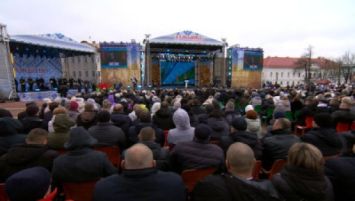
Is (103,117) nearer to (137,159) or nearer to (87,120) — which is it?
(87,120)

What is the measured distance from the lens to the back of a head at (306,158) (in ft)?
6.91

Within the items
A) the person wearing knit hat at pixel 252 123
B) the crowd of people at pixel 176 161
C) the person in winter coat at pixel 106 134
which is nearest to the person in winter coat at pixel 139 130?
the crowd of people at pixel 176 161

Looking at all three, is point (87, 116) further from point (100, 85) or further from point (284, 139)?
point (100, 85)

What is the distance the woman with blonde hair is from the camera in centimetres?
209

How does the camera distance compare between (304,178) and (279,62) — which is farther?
(279,62)

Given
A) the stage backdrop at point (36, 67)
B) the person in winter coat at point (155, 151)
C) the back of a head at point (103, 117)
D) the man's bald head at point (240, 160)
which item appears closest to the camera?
the man's bald head at point (240, 160)

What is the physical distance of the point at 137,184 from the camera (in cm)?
220

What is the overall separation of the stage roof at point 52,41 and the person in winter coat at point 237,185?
17.5 metres

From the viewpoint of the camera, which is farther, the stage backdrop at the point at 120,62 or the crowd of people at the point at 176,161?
the stage backdrop at the point at 120,62

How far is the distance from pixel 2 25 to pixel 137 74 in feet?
36.4

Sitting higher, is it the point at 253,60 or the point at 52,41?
the point at 52,41

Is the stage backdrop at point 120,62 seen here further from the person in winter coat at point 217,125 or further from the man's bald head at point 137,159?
the man's bald head at point 137,159

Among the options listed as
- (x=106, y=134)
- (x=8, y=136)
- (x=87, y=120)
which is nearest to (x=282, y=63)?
(x=87, y=120)

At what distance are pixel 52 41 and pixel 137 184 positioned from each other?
19.1 meters
